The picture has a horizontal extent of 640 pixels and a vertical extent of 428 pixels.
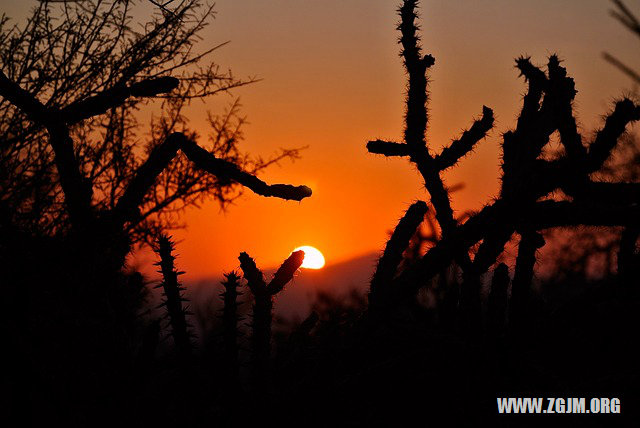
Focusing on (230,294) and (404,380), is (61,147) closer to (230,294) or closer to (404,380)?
(230,294)

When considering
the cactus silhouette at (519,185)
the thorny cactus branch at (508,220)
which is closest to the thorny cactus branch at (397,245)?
the cactus silhouette at (519,185)

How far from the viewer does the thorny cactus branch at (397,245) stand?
3.42ft

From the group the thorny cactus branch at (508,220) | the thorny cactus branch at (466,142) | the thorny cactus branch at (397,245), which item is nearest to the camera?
the thorny cactus branch at (508,220)

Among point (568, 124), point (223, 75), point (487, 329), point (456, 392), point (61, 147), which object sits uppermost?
point (223, 75)

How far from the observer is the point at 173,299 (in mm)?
1259

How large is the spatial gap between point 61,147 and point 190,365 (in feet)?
1.62

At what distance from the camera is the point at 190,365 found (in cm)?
118

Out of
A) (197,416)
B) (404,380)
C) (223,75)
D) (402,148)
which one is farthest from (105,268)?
(223,75)

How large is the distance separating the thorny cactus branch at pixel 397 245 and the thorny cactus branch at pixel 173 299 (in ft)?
1.36

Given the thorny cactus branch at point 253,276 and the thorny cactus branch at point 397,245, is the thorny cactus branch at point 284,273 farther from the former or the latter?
the thorny cactus branch at point 397,245

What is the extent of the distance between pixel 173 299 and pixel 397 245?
513 mm

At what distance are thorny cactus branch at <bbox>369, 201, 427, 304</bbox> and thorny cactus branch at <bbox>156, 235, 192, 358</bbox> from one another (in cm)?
41

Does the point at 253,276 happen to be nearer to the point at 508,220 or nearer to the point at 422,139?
the point at 508,220

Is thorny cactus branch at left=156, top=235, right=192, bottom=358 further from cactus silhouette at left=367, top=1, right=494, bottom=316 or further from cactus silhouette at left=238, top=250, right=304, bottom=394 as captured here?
cactus silhouette at left=367, top=1, right=494, bottom=316
